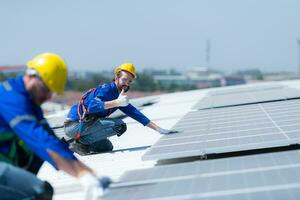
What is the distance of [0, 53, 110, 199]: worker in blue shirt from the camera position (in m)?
3.78

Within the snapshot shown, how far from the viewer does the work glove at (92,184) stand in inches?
146

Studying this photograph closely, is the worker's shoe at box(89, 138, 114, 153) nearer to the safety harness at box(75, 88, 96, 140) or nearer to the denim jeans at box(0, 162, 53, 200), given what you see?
the safety harness at box(75, 88, 96, 140)

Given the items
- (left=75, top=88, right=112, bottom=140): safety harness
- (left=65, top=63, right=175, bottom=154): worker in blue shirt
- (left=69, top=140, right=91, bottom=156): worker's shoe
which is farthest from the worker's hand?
(left=69, top=140, right=91, bottom=156): worker's shoe

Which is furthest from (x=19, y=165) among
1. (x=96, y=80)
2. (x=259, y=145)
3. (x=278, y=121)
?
(x=96, y=80)

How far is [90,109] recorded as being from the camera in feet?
26.1

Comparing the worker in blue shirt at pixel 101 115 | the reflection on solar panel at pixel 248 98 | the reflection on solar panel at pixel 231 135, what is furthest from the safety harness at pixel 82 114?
the reflection on solar panel at pixel 248 98

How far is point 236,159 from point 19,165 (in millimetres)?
2615

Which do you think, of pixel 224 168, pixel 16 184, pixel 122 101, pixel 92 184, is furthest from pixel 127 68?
pixel 92 184

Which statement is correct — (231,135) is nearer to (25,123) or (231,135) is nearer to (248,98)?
(25,123)

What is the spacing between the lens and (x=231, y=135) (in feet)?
23.8

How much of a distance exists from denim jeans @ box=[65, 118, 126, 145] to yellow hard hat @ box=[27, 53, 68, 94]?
432cm

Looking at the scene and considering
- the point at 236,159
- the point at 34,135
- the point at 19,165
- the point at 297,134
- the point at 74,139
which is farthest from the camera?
the point at 74,139

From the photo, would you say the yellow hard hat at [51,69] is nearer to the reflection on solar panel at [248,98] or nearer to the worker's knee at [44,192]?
the worker's knee at [44,192]

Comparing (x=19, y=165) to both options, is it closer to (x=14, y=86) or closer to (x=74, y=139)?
(x=14, y=86)
